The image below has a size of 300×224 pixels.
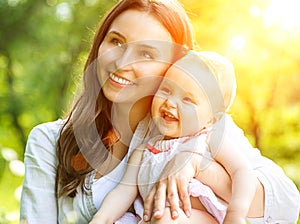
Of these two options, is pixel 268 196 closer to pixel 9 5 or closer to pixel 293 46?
pixel 293 46

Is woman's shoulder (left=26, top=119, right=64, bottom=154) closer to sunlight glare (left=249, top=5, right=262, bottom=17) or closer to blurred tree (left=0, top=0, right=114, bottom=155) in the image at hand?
sunlight glare (left=249, top=5, right=262, bottom=17)

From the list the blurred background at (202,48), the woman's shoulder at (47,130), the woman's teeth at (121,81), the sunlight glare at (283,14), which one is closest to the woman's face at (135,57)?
the woman's teeth at (121,81)

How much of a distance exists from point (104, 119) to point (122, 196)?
0.84 ft

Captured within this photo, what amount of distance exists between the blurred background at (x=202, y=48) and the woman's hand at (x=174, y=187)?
6.95 ft

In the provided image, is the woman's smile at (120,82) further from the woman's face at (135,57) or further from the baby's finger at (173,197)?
the baby's finger at (173,197)

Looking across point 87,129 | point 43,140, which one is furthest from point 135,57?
point 43,140

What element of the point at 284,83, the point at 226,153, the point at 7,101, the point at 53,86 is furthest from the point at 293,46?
the point at 226,153

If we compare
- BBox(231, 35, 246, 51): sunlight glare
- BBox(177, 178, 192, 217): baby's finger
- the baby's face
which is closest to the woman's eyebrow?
the baby's face

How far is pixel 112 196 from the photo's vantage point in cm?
151

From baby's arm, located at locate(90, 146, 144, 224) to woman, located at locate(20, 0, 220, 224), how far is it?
0.20 ft

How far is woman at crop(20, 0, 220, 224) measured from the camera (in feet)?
5.05

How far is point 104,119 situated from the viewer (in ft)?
5.50

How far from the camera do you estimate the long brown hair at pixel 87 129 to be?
5.35 ft

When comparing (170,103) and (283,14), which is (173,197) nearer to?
(170,103)
